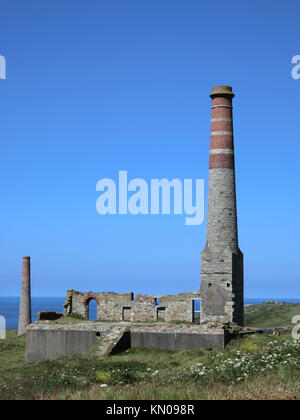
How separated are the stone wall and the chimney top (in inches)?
413

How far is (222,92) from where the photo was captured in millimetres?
32531

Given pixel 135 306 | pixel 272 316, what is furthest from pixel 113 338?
pixel 272 316

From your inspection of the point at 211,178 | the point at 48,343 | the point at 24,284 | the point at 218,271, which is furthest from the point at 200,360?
the point at 24,284

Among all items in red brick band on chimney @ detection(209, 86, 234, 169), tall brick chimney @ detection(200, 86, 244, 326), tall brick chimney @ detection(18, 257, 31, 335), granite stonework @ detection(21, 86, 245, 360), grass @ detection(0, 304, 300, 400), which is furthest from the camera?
tall brick chimney @ detection(18, 257, 31, 335)

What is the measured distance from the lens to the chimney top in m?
32.6

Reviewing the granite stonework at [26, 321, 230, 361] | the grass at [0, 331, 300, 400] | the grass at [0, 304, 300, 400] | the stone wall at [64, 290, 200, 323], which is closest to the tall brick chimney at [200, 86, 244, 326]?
the stone wall at [64, 290, 200, 323]

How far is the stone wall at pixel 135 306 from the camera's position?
33.8 meters

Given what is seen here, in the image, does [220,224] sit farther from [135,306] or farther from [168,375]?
[168,375]

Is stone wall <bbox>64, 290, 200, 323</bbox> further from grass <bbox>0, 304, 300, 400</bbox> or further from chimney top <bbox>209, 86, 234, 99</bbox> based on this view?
chimney top <bbox>209, 86, 234, 99</bbox>

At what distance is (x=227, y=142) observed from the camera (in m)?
32.5

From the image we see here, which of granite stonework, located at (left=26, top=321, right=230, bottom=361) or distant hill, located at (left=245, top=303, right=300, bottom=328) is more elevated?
granite stonework, located at (left=26, top=321, right=230, bottom=361)

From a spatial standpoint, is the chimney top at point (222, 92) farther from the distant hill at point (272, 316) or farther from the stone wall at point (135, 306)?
the distant hill at point (272, 316)
